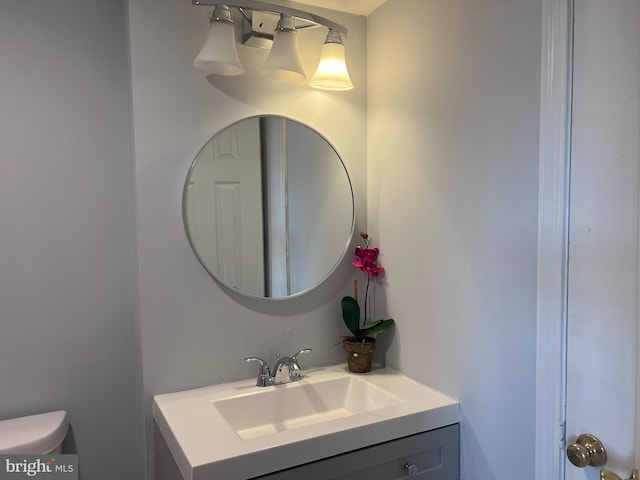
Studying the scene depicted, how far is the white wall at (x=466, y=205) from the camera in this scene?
3.74ft

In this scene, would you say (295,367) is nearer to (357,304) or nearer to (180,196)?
(357,304)

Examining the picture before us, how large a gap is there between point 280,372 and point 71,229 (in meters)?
0.81

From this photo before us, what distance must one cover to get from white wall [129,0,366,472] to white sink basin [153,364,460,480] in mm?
117

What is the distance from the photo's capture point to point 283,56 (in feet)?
4.77

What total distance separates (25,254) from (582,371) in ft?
5.04

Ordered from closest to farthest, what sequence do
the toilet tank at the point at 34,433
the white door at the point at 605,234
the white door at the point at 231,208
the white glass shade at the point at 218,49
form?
the white door at the point at 605,234
the toilet tank at the point at 34,433
the white glass shade at the point at 218,49
the white door at the point at 231,208

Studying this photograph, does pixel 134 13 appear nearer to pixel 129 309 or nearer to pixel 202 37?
pixel 202 37

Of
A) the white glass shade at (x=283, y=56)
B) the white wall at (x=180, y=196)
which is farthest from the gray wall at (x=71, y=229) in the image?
the white glass shade at (x=283, y=56)

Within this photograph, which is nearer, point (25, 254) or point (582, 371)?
point (582, 371)

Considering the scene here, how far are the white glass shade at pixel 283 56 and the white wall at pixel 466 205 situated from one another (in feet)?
1.16

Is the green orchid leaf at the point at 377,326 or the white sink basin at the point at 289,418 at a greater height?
the green orchid leaf at the point at 377,326

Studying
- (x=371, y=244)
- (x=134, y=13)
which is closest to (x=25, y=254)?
(x=134, y=13)

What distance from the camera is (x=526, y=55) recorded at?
1113 millimetres

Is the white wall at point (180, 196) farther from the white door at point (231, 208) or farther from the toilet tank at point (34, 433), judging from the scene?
the toilet tank at point (34, 433)
